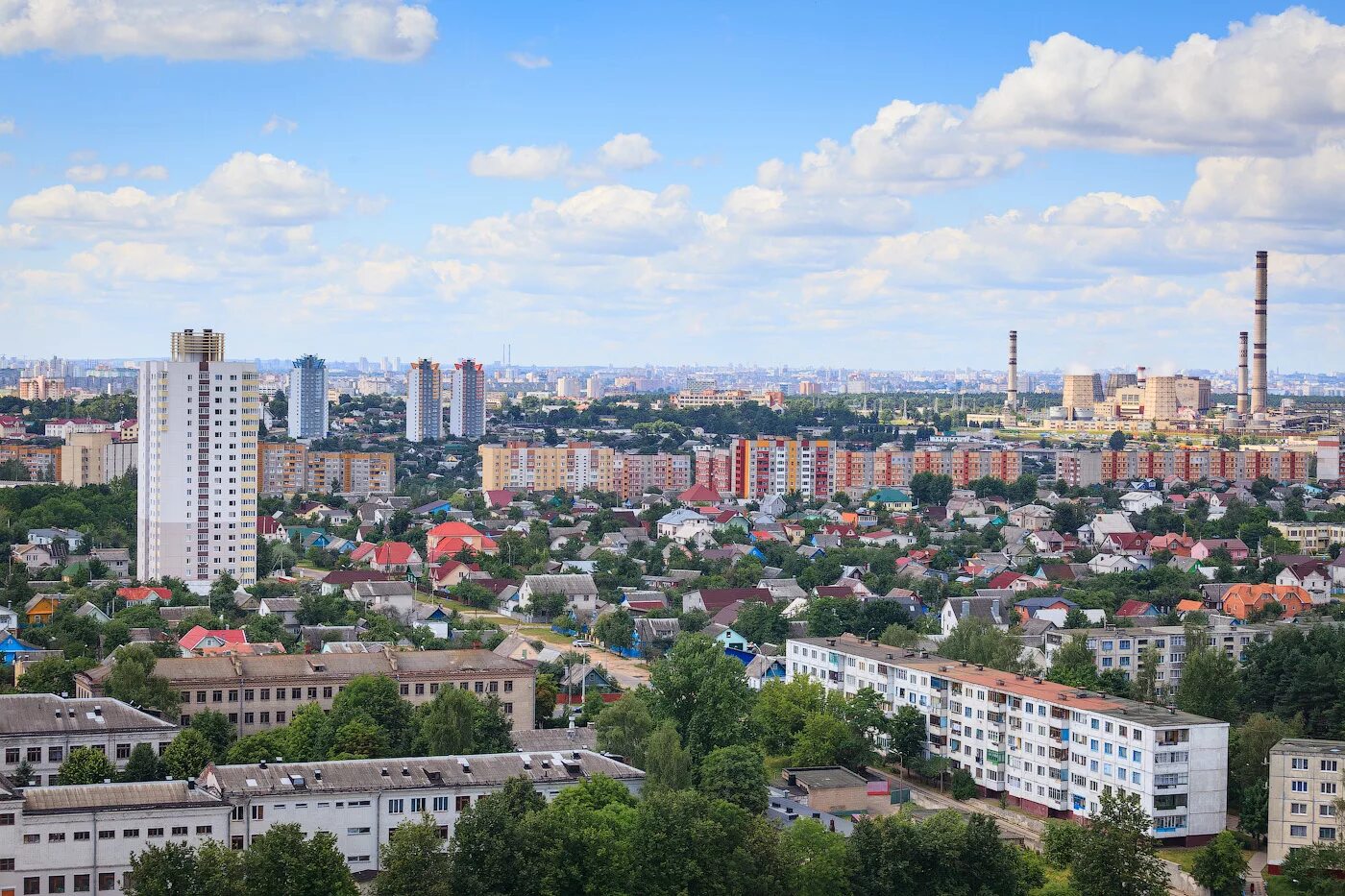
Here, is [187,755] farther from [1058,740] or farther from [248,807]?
[1058,740]

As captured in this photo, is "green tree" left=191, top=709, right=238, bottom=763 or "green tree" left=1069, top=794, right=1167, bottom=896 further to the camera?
"green tree" left=191, top=709, right=238, bottom=763

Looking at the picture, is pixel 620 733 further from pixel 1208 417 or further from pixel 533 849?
pixel 1208 417

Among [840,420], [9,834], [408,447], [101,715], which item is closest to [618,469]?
[408,447]

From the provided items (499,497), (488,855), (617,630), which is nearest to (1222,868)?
Result: (488,855)

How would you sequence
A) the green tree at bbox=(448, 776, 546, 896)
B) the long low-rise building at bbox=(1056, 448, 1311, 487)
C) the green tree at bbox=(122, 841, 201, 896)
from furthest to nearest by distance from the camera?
the long low-rise building at bbox=(1056, 448, 1311, 487), the green tree at bbox=(448, 776, 546, 896), the green tree at bbox=(122, 841, 201, 896)

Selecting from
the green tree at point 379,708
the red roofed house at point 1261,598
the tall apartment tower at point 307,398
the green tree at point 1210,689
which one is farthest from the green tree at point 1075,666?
the tall apartment tower at point 307,398

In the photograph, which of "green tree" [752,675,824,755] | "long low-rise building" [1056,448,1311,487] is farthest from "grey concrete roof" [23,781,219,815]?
"long low-rise building" [1056,448,1311,487]

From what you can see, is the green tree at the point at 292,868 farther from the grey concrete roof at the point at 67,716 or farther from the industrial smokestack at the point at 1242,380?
the industrial smokestack at the point at 1242,380

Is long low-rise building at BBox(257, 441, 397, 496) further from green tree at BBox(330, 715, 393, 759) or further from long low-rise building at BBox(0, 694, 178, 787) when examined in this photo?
green tree at BBox(330, 715, 393, 759)
